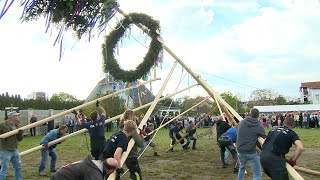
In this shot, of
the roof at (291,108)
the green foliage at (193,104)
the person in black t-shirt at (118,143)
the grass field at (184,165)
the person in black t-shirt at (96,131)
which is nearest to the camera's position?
the person in black t-shirt at (118,143)

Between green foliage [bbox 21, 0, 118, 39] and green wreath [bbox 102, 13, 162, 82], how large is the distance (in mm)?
3122

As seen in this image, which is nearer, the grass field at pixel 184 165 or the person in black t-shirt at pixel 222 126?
the grass field at pixel 184 165

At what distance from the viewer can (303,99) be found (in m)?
73.2

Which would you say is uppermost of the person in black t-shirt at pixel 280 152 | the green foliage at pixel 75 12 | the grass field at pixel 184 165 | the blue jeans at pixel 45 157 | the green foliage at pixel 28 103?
the green foliage at pixel 75 12

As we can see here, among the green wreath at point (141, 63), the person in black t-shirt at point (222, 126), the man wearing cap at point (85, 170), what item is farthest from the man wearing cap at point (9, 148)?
the person in black t-shirt at point (222, 126)

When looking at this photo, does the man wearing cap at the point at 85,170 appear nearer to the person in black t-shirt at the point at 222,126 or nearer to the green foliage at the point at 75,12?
the green foliage at the point at 75,12

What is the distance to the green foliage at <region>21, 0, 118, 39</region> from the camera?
15.3 ft

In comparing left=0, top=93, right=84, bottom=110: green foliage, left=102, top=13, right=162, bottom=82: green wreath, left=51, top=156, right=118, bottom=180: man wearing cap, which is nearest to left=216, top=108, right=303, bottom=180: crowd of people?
left=102, top=13, right=162, bottom=82: green wreath

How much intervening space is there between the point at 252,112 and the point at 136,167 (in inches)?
106

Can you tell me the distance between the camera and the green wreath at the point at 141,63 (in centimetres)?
825

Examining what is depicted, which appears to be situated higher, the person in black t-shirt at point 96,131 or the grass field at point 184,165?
the person in black t-shirt at point 96,131

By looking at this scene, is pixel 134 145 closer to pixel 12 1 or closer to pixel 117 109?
pixel 12 1

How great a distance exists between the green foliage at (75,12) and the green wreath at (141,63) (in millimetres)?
3122

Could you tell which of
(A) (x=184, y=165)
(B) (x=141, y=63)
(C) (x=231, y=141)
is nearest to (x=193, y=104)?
(A) (x=184, y=165)
